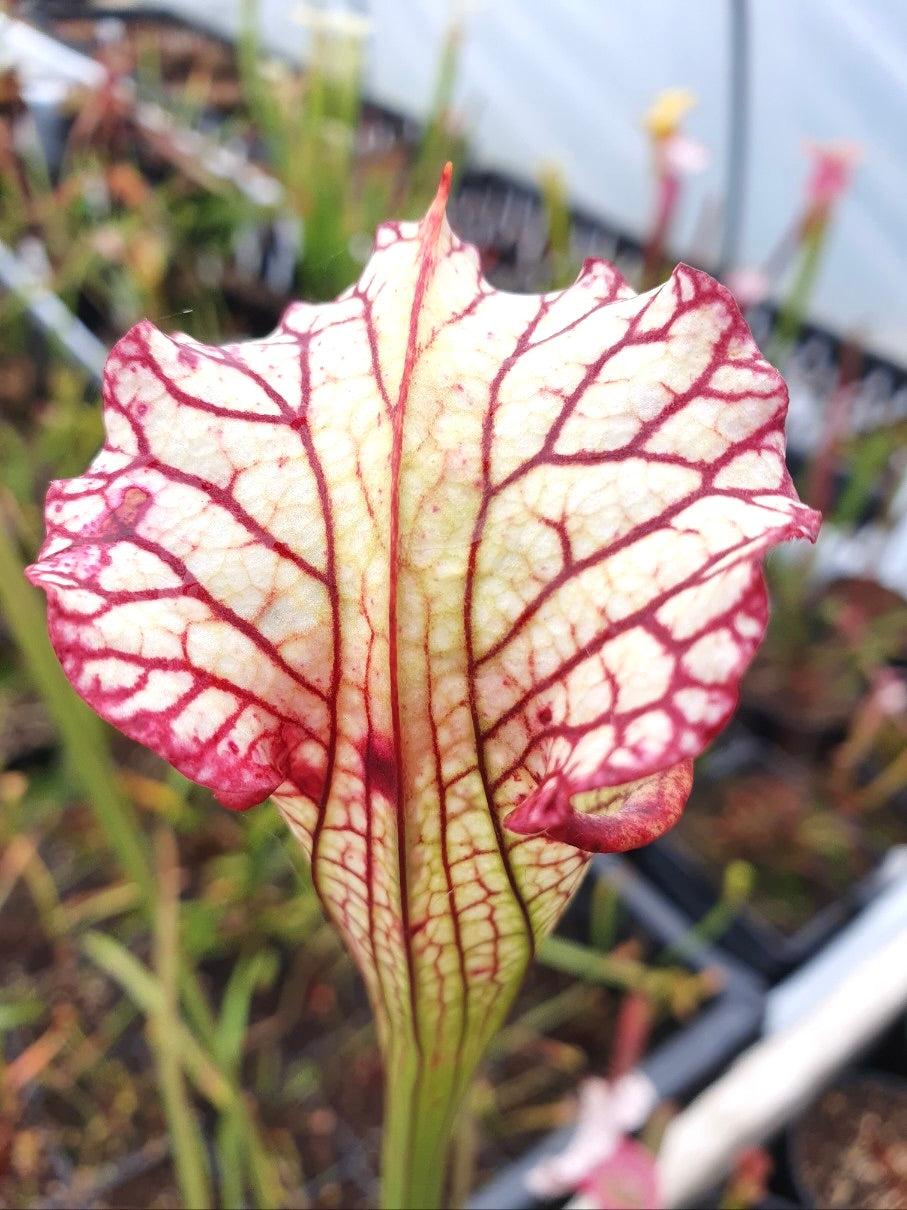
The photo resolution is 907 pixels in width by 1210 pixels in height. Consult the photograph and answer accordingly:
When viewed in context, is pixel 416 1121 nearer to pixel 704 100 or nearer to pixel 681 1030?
pixel 681 1030

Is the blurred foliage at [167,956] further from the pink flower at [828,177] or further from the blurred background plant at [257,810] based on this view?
the pink flower at [828,177]

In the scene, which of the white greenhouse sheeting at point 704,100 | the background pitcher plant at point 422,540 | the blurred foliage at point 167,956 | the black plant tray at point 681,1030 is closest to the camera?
the background pitcher plant at point 422,540

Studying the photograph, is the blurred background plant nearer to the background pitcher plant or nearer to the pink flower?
the pink flower

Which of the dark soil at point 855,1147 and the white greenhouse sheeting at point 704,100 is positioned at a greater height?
the white greenhouse sheeting at point 704,100

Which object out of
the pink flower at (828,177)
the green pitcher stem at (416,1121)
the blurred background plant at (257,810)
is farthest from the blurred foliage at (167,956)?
the pink flower at (828,177)

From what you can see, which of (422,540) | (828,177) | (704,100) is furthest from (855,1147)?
(704,100)

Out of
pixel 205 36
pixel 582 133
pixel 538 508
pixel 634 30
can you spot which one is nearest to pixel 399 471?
pixel 538 508
